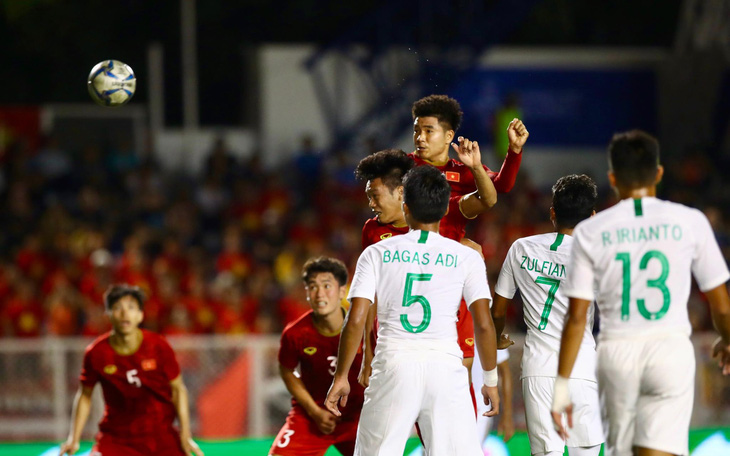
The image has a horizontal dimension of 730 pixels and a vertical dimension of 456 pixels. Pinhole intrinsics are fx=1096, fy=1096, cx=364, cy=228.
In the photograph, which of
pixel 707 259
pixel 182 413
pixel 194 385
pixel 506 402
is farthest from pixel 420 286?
pixel 194 385

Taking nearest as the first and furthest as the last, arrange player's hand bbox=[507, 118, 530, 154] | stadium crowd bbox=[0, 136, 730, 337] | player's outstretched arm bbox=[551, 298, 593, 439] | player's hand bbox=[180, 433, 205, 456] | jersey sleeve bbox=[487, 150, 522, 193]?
player's outstretched arm bbox=[551, 298, 593, 439], player's hand bbox=[507, 118, 530, 154], jersey sleeve bbox=[487, 150, 522, 193], player's hand bbox=[180, 433, 205, 456], stadium crowd bbox=[0, 136, 730, 337]

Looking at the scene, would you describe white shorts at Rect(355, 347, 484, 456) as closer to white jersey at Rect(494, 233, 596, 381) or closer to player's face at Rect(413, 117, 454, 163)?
white jersey at Rect(494, 233, 596, 381)

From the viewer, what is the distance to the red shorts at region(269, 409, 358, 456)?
7.52 m

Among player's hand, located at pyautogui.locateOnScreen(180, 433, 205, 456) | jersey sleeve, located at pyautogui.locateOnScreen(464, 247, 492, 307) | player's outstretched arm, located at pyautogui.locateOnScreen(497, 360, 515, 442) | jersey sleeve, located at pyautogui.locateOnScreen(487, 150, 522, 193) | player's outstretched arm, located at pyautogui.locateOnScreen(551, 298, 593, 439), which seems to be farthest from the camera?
player's outstretched arm, located at pyautogui.locateOnScreen(497, 360, 515, 442)

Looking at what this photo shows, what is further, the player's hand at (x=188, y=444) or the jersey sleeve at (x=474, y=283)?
the player's hand at (x=188, y=444)

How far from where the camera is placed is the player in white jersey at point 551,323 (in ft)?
20.7

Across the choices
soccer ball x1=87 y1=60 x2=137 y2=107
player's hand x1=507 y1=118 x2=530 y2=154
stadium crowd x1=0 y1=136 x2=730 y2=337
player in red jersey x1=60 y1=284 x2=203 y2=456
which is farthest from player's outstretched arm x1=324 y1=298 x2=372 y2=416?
stadium crowd x1=0 y1=136 x2=730 y2=337

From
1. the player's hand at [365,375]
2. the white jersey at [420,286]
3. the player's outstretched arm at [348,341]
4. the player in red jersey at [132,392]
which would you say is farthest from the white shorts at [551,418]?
the player in red jersey at [132,392]

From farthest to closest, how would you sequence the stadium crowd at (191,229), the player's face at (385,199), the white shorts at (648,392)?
the stadium crowd at (191,229)
the player's face at (385,199)
the white shorts at (648,392)

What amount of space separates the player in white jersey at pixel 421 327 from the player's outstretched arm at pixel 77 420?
2700 mm

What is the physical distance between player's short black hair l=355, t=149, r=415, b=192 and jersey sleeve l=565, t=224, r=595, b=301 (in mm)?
1772

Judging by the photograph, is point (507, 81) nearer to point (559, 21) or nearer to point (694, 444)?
point (559, 21)

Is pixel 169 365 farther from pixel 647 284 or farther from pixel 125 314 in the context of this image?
pixel 647 284

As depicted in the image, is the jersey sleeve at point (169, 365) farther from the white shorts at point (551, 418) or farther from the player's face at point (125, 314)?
the white shorts at point (551, 418)
